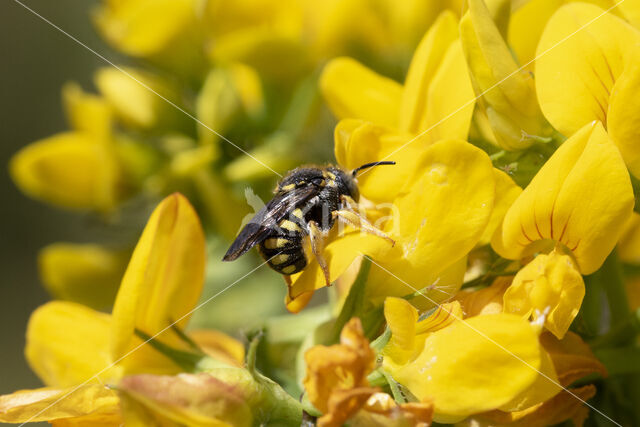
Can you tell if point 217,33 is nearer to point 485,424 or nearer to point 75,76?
point 485,424

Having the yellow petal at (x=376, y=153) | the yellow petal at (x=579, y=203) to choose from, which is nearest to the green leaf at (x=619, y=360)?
the yellow petal at (x=579, y=203)

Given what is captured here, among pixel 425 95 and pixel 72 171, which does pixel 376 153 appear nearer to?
pixel 425 95

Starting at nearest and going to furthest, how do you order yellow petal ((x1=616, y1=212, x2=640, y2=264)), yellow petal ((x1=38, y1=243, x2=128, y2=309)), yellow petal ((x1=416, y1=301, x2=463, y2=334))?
yellow petal ((x1=416, y1=301, x2=463, y2=334)) → yellow petal ((x1=616, y1=212, x2=640, y2=264)) → yellow petal ((x1=38, y1=243, x2=128, y2=309))

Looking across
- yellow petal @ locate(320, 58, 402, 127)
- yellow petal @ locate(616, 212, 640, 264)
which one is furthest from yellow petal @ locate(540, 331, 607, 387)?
yellow petal @ locate(616, 212, 640, 264)

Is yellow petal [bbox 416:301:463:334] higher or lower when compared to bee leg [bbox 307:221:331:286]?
lower

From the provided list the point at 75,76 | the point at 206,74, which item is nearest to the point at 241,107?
the point at 206,74

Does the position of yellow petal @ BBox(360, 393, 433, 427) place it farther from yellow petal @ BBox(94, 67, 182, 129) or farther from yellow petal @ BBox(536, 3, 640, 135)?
yellow petal @ BBox(94, 67, 182, 129)
